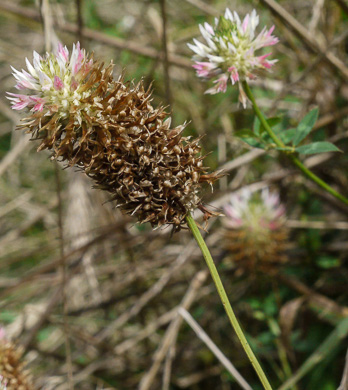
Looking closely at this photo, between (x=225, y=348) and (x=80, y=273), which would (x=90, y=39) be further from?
(x=225, y=348)

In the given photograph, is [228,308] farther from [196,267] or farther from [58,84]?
[196,267]

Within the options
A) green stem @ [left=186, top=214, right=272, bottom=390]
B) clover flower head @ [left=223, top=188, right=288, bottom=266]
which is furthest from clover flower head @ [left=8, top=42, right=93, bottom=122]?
clover flower head @ [left=223, top=188, right=288, bottom=266]

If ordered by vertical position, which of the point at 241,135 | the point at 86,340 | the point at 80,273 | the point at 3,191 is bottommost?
the point at 86,340

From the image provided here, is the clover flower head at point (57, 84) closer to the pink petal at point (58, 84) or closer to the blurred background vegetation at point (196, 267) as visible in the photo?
the pink petal at point (58, 84)

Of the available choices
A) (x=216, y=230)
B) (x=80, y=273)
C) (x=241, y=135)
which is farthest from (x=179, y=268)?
(x=241, y=135)

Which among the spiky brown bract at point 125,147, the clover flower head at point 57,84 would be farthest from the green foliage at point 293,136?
the clover flower head at point 57,84

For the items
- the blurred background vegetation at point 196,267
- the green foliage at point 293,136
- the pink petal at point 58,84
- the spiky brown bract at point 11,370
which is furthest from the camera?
the blurred background vegetation at point 196,267

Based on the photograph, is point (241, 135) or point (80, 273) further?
point (80, 273)
